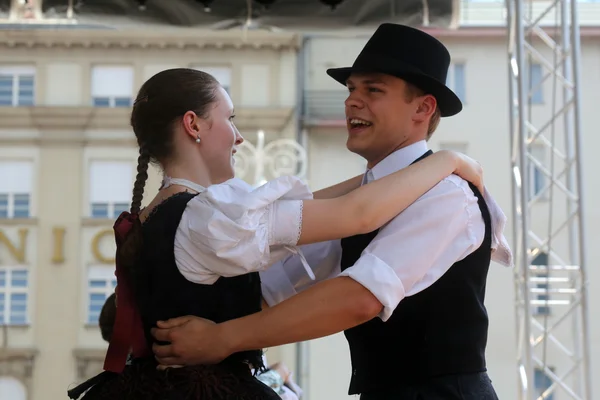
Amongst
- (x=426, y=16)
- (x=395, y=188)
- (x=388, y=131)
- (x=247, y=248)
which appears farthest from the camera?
(x=426, y=16)

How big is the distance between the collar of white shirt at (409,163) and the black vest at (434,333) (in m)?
0.07

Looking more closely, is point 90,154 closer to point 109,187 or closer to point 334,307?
point 109,187

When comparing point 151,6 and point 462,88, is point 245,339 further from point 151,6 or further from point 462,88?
point 462,88

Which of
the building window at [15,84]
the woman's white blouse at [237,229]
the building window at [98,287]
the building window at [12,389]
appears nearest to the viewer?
the woman's white blouse at [237,229]

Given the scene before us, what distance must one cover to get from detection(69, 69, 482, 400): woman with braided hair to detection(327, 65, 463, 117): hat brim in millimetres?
158

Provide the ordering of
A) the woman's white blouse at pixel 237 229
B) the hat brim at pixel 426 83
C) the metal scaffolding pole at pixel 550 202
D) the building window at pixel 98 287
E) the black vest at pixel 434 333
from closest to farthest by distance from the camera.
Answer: the woman's white blouse at pixel 237 229
the black vest at pixel 434 333
the hat brim at pixel 426 83
the metal scaffolding pole at pixel 550 202
the building window at pixel 98 287

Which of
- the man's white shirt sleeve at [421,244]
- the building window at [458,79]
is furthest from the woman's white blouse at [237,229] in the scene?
the building window at [458,79]

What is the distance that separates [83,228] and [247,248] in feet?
19.3

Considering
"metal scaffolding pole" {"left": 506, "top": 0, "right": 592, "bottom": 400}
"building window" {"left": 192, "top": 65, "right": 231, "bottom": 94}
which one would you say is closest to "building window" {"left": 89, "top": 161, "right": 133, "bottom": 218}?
"building window" {"left": 192, "top": 65, "right": 231, "bottom": 94}

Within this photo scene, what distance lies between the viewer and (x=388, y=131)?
1910mm

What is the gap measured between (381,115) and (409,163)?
0.37ft

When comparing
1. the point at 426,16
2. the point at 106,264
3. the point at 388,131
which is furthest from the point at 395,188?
the point at 106,264

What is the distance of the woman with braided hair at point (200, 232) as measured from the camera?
5.15 feet

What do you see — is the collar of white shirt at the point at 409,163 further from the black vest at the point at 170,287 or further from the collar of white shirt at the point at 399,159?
the black vest at the point at 170,287
